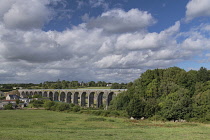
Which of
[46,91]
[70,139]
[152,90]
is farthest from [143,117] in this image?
[46,91]

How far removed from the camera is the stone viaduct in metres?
74.4

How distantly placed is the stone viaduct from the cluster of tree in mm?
15328

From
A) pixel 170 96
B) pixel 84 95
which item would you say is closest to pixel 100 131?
pixel 170 96

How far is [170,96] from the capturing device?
47.4 metres

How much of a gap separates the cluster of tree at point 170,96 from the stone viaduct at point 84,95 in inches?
603

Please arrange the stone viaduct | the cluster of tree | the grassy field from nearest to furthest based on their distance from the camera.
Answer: the grassy field, the cluster of tree, the stone viaduct

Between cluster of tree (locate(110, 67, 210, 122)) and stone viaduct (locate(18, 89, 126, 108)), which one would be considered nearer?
cluster of tree (locate(110, 67, 210, 122))

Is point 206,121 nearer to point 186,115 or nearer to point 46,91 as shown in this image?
point 186,115

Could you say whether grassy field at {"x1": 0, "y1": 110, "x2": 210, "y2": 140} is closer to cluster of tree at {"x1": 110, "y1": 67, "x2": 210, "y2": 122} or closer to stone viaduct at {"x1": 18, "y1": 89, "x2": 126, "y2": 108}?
cluster of tree at {"x1": 110, "y1": 67, "x2": 210, "y2": 122}

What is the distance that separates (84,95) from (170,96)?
160ft

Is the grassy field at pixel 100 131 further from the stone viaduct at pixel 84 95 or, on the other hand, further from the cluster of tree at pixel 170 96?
the stone viaduct at pixel 84 95

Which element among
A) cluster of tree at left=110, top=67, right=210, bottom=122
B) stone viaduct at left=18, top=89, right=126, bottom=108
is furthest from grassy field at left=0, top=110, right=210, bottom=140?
stone viaduct at left=18, top=89, right=126, bottom=108

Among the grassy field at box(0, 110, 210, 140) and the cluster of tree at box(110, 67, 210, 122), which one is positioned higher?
the cluster of tree at box(110, 67, 210, 122)

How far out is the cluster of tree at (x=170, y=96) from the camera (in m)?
43.6
